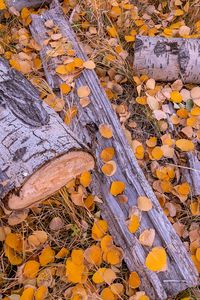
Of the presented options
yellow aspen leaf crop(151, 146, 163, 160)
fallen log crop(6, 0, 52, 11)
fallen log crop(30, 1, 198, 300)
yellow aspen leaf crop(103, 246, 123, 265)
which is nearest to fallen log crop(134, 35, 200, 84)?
fallen log crop(30, 1, 198, 300)

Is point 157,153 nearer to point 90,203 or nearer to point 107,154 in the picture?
point 107,154

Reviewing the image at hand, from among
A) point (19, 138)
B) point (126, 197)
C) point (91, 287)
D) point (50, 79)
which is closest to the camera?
point (19, 138)

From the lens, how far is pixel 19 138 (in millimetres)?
1542

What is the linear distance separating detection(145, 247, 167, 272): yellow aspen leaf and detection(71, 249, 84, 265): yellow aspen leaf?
0.28 meters

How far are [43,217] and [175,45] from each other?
1297mm

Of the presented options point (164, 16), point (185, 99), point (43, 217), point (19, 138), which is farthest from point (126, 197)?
point (164, 16)

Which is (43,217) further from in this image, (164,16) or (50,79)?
(164,16)

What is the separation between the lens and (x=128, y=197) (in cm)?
188

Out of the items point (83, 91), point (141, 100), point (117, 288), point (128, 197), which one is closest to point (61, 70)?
point (83, 91)

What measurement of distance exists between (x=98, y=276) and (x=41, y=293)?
0.81 feet

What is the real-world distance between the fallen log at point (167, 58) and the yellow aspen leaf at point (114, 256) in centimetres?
113

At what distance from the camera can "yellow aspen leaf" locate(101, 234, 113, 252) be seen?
5.97 ft

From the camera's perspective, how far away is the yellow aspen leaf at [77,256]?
1777 mm

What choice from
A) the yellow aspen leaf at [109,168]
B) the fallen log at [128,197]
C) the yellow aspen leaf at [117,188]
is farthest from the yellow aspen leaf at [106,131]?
the yellow aspen leaf at [117,188]
